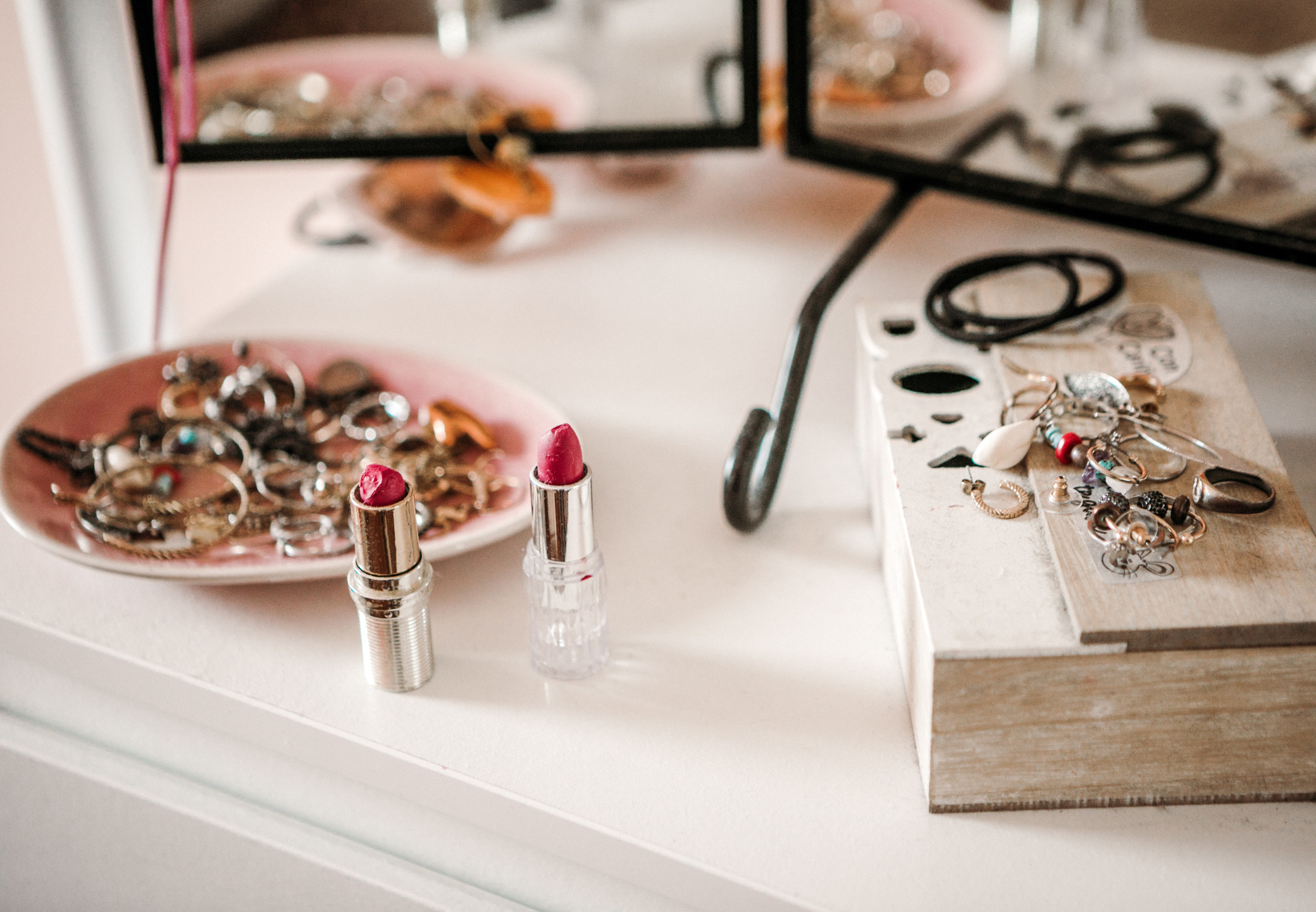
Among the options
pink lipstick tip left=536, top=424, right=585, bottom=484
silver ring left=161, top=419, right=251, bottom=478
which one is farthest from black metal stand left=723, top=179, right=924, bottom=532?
silver ring left=161, top=419, right=251, bottom=478

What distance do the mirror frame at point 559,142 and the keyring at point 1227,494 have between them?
0.39 metres

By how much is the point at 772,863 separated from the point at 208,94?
60cm

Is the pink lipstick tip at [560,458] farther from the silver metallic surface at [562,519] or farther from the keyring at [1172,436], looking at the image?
the keyring at [1172,436]

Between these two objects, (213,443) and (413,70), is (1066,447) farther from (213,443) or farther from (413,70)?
(413,70)

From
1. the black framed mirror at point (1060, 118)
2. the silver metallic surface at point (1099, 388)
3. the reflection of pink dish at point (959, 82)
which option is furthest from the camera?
the reflection of pink dish at point (959, 82)

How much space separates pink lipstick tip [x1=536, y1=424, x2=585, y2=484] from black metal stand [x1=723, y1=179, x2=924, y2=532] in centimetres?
10

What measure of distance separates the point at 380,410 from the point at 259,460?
2.6 inches

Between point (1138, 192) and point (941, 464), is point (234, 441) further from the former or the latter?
point (1138, 192)

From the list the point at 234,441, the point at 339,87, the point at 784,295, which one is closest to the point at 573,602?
the point at 234,441

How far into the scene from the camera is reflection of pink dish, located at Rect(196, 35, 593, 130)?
771mm

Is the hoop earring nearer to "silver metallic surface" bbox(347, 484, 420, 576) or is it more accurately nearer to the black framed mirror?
the black framed mirror

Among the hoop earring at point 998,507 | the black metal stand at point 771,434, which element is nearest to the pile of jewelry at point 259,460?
the black metal stand at point 771,434

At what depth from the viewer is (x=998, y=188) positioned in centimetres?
67

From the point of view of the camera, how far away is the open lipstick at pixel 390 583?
16.8 inches
